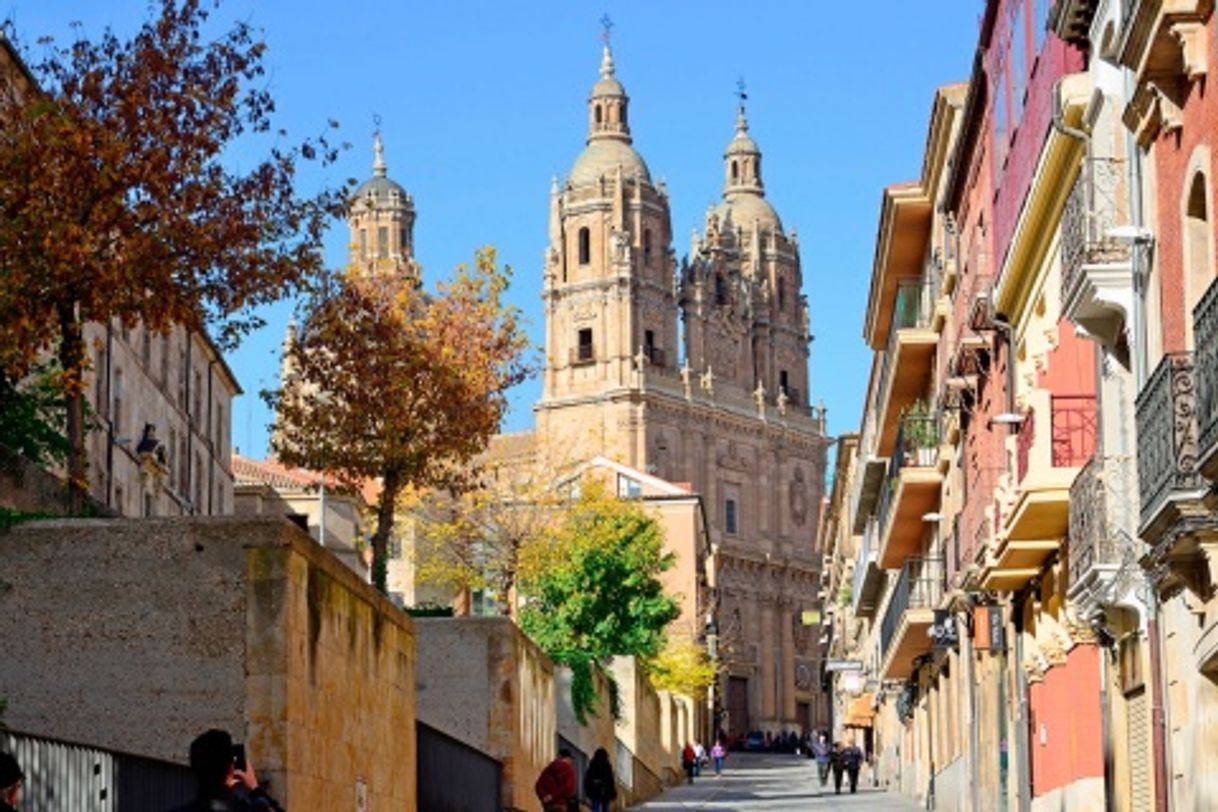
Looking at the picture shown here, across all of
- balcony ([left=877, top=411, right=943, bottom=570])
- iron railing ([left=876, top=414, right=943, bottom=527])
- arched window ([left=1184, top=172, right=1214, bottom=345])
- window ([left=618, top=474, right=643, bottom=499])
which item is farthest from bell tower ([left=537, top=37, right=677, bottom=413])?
arched window ([left=1184, top=172, right=1214, bottom=345])

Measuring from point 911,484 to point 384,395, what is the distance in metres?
8.41

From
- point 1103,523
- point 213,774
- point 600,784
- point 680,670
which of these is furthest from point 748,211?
point 213,774

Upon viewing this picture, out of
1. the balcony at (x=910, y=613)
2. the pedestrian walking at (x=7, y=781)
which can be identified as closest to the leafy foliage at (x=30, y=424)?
the pedestrian walking at (x=7, y=781)

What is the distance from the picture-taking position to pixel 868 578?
208 feet

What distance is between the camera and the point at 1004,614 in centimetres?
3119

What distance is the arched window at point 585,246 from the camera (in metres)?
145

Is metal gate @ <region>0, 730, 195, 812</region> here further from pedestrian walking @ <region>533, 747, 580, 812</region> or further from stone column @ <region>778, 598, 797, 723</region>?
stone column @ <region>778, 598, 797, 723</region>

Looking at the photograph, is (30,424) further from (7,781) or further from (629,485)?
(629,485)

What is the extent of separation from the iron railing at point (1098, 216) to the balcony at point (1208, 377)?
3931mm

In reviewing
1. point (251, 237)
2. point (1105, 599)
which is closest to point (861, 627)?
point (251, 237)

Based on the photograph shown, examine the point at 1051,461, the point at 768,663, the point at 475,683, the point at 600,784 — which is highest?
the point at 768,663

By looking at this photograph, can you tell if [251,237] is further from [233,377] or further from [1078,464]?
[233,377]

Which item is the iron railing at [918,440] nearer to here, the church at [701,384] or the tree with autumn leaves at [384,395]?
the tree with autumn leaves at [384,395]

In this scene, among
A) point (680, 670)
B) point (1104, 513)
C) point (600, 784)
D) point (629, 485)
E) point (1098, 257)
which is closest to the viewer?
point (1098, 257)
